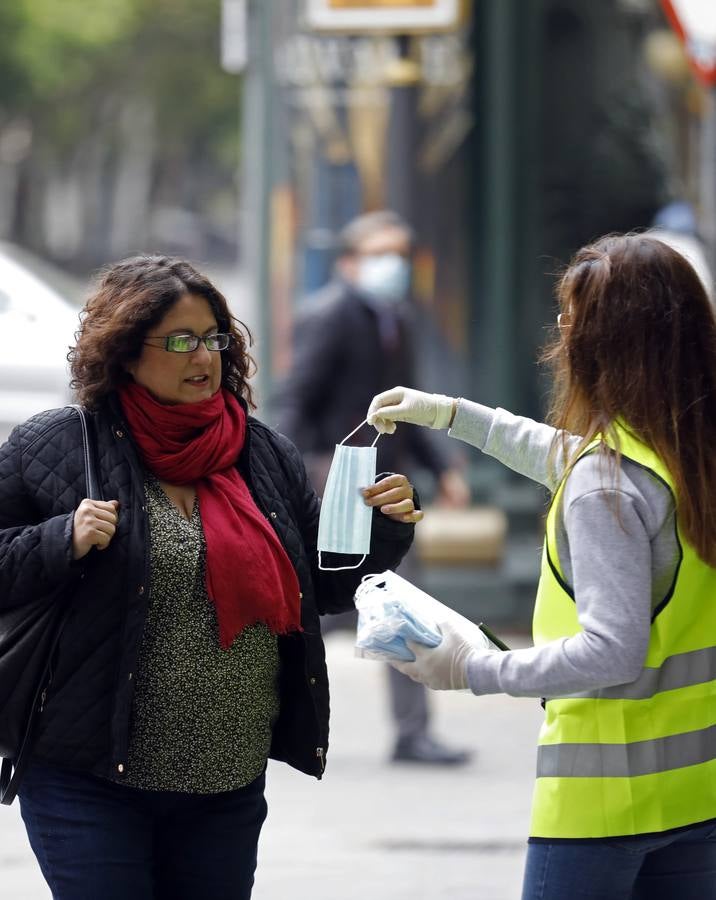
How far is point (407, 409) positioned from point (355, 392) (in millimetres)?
3489

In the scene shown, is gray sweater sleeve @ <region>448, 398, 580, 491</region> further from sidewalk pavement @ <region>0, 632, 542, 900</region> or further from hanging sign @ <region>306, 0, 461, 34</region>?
hanging sign @ <region>306, 0, 461, 34</region>

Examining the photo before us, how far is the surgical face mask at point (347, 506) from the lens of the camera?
2.97m

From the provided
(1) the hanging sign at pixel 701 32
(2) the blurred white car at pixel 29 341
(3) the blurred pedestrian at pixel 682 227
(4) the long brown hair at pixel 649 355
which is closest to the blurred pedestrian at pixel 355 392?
(2) the blurred white car at pixel 29 341

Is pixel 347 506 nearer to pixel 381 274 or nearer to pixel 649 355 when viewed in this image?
pixel 649 355

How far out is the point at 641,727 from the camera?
255cm

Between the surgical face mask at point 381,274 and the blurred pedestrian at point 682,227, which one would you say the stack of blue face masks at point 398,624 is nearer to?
the surgical face mask at point 381,274

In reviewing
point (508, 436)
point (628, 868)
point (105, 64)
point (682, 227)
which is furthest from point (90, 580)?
point (105, 64)

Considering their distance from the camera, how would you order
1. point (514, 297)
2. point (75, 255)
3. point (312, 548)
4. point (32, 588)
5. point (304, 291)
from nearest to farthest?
point (32, 588) < point (312, 548) < point (304, 291) < point (514, 297) < point (75, 255)

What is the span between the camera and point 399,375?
6.57m

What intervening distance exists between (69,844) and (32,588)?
0.44m

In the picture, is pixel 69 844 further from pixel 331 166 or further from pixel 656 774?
pixel 331 166

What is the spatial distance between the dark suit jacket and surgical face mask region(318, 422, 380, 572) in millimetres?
3349

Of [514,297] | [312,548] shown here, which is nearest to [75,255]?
[514,297]

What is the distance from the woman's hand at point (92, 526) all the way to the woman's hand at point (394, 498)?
0.48m
